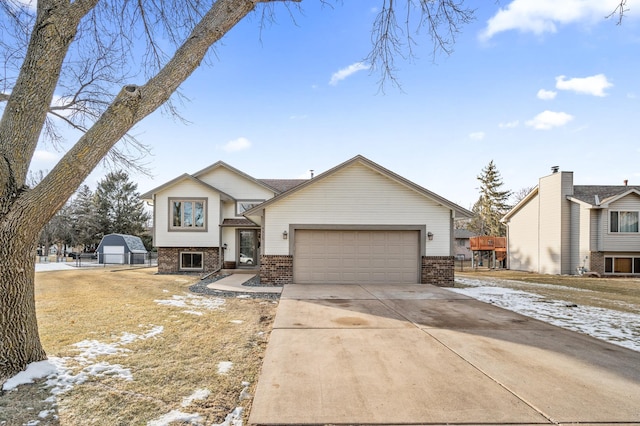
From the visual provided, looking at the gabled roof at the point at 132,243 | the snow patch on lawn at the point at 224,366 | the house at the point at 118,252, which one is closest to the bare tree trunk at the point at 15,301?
the snow patch on lawn at the point at 224,366

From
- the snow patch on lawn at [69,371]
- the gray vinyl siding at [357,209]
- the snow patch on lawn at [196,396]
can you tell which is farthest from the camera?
the gray vinyl siding at [357,209]

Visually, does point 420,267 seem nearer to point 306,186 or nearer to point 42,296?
point 306,186

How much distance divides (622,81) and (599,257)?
1231cm

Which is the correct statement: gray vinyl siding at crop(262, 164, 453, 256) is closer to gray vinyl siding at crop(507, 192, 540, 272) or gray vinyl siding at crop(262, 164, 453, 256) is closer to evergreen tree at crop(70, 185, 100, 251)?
gray vinyl siding at crop(507, 192, 540, 272)

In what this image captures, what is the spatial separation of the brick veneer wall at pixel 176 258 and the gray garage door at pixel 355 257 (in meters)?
6.97

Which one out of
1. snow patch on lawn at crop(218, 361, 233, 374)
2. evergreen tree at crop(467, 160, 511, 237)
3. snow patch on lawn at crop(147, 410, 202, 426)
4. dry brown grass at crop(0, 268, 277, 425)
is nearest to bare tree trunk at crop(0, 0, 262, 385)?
dry brown grass at crop(0, 268, 277, 425)

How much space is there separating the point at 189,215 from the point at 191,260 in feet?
8.01

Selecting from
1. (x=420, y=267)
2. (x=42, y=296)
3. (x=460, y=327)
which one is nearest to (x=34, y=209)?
(x=460, y=327)

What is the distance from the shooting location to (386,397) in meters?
3.15

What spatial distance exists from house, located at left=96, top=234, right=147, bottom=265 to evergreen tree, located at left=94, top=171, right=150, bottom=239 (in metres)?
14.8

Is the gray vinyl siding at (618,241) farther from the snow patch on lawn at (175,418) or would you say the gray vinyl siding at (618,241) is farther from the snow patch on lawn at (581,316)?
the snow patch on lawn at (175,418)

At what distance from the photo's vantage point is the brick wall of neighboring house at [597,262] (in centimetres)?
1816

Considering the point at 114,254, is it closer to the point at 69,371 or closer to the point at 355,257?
the point at 355,257

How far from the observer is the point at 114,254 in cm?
2528
